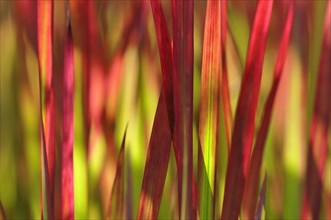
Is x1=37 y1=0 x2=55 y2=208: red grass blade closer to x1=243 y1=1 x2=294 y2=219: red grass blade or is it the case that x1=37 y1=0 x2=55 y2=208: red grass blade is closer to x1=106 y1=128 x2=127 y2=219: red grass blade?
x1=106 y1=128 x2=127 y2=219: red grass blade

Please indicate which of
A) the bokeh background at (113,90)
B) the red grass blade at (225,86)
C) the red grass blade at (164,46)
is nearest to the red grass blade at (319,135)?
the bokeh background at (113,90)

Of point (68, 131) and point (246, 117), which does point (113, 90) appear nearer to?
point (68, 131)

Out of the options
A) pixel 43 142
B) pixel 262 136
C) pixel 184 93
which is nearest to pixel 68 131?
pixel 43 142

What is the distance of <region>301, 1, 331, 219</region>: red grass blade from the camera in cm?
81

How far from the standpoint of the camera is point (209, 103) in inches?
30.5

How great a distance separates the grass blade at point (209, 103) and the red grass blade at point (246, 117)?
3 centimetres

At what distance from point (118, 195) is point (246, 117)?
8.7 inches

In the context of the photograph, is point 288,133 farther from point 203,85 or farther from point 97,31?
point 97,31

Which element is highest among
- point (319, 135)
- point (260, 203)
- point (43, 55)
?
point (43, 55)

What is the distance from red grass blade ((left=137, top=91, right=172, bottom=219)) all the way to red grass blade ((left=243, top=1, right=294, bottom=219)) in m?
0.13

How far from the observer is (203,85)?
2.54ft

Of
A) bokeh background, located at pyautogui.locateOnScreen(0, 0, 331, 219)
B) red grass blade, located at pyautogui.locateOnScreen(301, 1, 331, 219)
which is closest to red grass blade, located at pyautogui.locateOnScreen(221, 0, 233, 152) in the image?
bokeh background, located at pyautogui.locateOnScreen(0, 0, 331, 219)

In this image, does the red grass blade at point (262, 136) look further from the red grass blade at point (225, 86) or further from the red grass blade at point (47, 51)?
the red grass blade at point (47, 51)

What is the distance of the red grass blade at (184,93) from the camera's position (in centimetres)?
74
